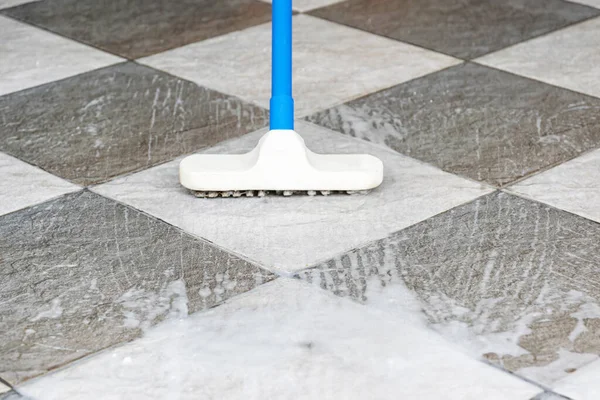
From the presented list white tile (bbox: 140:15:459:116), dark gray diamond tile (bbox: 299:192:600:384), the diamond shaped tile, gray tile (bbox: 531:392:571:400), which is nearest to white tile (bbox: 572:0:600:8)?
white tile (bbox: 140:15:459:116)

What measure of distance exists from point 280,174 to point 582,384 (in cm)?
62

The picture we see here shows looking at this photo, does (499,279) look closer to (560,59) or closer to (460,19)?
(560,59)

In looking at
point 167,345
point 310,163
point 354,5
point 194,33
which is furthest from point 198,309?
point 354,5

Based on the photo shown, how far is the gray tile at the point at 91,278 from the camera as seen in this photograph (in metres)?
1.29

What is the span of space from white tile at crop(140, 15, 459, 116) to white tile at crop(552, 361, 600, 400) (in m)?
0.92

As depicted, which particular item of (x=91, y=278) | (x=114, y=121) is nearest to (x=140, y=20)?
(x=114, y=121)

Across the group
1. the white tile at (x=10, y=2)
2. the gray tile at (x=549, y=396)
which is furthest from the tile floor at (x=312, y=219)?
the white tile at (x=10, y=2)

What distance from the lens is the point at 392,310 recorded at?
134cm

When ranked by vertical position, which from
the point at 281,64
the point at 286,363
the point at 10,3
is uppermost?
the point at 281,64

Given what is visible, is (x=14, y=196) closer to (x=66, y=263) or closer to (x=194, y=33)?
(x=66, y=263)

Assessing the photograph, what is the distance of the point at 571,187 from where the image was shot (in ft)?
Answer: 5.47

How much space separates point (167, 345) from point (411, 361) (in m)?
0.29

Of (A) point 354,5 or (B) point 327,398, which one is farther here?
(A) point 354,5

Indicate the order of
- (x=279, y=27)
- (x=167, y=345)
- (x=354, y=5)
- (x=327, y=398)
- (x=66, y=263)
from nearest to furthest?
(x=327, y=398) → (x=167, y=345) → (x=66, y=263) → (x=279, y=27) → (x=354, y=5)
